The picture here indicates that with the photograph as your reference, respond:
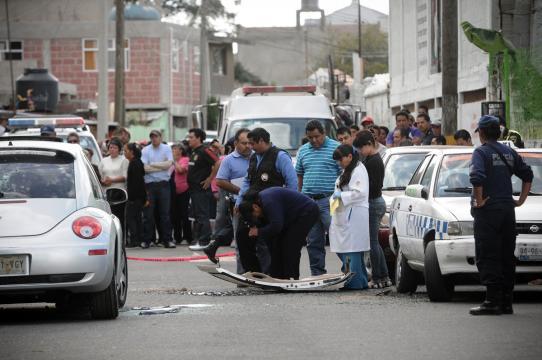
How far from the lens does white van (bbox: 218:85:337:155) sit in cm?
2436

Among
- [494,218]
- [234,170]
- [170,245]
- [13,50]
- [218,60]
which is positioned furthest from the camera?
[218,60]

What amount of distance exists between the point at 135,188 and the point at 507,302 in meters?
12.8

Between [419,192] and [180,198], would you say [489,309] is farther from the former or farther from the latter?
[180,198]

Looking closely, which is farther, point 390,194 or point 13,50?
point 13,50

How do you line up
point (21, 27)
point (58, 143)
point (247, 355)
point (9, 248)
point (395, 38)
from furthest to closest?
point (21, 27) < point (395, 38) < point (58, 143) < point (9, 248) < point (247, 355)

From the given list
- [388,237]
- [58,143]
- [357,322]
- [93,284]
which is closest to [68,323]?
[93,284]

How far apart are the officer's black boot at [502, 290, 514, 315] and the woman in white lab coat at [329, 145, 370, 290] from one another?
2890mm

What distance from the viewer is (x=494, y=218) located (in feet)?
38.8

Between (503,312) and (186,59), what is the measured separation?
57895mm

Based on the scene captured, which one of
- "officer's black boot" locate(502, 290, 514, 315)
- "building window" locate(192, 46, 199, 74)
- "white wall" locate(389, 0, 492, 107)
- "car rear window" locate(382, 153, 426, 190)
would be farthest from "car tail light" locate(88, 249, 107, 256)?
"building window" locate(192, 46, 199, 74)

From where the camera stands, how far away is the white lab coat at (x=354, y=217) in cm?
1452

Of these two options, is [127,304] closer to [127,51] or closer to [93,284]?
[93,284]

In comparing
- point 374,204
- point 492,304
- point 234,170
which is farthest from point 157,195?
point 492,304

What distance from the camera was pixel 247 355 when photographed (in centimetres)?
934
